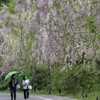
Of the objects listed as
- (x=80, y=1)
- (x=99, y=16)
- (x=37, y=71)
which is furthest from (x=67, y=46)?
(x=37, y=71)

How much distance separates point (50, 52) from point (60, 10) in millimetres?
8194

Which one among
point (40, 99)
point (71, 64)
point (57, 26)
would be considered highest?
point (57, 26)

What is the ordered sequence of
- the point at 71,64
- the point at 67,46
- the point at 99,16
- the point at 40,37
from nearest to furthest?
the point at 99,16 → the point at 67,46 → the point at 71,64 → the point at 40,37

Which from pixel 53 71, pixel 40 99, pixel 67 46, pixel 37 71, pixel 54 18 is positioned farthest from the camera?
pixel 37 71

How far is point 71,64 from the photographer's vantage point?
2500 cm

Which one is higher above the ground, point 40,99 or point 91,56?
point 91,56

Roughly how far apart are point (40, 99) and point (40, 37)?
5.32 metres

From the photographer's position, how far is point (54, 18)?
19.0m

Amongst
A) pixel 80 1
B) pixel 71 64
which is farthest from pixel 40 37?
pixel 80 1

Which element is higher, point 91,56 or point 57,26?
point 57,26

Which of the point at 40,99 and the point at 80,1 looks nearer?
the point at 80,1

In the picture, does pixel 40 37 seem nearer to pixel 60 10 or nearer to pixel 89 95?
pixel 89 95

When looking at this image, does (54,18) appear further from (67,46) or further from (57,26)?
(67,46)

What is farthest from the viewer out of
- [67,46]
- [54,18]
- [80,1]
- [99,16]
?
[67,46]
